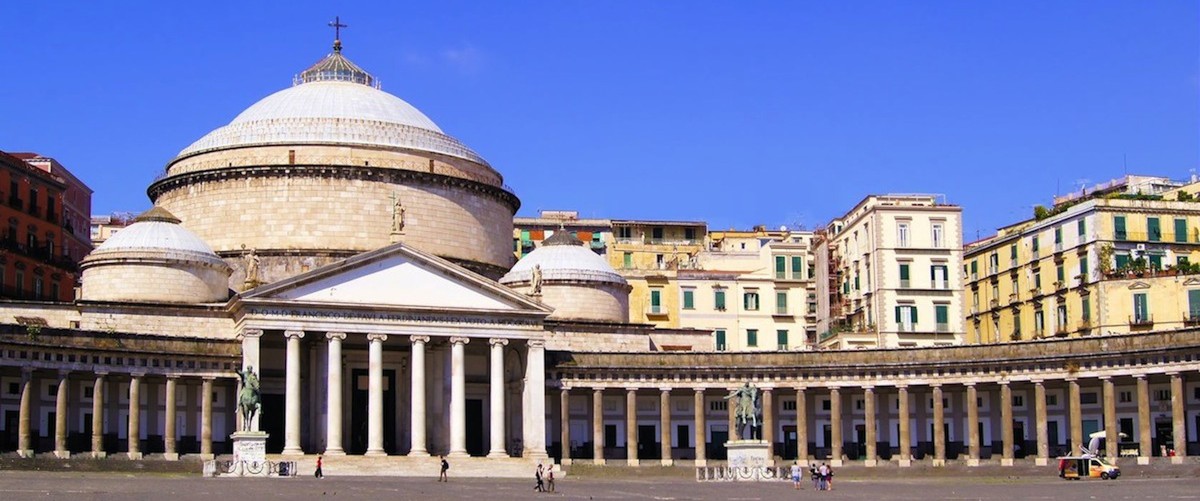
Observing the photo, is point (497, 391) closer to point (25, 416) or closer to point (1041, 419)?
point (25, 416)

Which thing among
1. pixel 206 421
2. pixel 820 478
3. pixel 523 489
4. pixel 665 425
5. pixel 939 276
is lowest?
pixel 523 489

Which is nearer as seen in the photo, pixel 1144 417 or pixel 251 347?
pixel 251 347

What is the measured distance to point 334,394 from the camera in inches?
3514

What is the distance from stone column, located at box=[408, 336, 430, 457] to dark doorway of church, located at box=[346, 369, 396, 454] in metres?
4.40

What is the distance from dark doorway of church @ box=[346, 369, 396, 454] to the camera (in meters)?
95.6

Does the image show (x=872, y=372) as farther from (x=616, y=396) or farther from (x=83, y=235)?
(x=83, y=235)

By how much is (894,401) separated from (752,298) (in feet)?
70.7

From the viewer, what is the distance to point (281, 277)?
326 ft

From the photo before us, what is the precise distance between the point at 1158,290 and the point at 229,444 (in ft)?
170

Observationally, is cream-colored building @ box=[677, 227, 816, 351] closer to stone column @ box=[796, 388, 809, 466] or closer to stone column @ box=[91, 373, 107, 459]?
stone column @ box=[796, 388, 809, 466]

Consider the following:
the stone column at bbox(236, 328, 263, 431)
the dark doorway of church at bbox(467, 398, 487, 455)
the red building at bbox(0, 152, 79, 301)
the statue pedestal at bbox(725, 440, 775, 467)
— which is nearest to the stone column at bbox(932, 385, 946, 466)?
the statue pedestal at bbox(725, 440, 775, 467)

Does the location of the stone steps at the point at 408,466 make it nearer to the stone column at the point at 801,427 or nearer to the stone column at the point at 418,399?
the stone column at the point at 418,399

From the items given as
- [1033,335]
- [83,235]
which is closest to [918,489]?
[1033,335]

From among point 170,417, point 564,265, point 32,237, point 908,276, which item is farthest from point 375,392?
point 908,276
